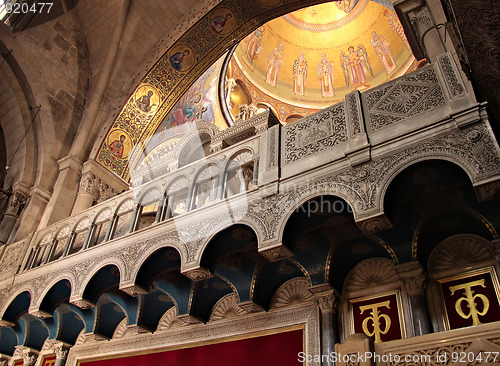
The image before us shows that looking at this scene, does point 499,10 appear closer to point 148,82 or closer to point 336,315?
point 336,315

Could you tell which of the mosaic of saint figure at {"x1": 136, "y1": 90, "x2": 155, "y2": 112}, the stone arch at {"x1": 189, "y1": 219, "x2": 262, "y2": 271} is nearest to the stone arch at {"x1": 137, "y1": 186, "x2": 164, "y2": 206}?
the stone arch at {"x1": 189, "y1": 219, "x2": 262, "y2": 271}

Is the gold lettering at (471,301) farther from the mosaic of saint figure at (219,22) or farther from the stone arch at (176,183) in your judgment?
the mosaic of saint figure at (219,22)

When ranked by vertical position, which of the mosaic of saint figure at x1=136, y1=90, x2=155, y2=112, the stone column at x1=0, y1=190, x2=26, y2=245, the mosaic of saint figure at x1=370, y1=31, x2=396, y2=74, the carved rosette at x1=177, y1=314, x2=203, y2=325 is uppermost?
the mosaic of saint figure at x1=370, y1=31, x2=396, y2=74

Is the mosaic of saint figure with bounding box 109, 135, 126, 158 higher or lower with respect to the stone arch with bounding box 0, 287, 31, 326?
higher

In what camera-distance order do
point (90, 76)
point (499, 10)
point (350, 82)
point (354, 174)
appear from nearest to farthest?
point (499, 10) → point (354, 174) → point (90, 76) → point (350, 82)

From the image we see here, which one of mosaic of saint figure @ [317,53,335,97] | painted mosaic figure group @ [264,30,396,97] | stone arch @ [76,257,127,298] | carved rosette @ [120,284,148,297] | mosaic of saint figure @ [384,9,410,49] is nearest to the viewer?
carved rosette @ [120,284,148,297]

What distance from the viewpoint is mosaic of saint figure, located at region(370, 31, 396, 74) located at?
15.6 meters

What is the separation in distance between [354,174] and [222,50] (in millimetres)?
8174

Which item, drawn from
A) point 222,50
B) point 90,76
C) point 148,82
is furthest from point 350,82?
point 90,76

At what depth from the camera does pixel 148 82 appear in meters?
11.7

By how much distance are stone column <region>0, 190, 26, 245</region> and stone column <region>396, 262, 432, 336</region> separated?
899 centimetres

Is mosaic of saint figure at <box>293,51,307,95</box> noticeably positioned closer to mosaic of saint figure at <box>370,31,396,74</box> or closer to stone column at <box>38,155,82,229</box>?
mosaic of saint figure at <box>370,31,396,74</box>

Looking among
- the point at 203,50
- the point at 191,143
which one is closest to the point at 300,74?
the point at 203,50

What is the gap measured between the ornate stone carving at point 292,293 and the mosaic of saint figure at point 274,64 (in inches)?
473
